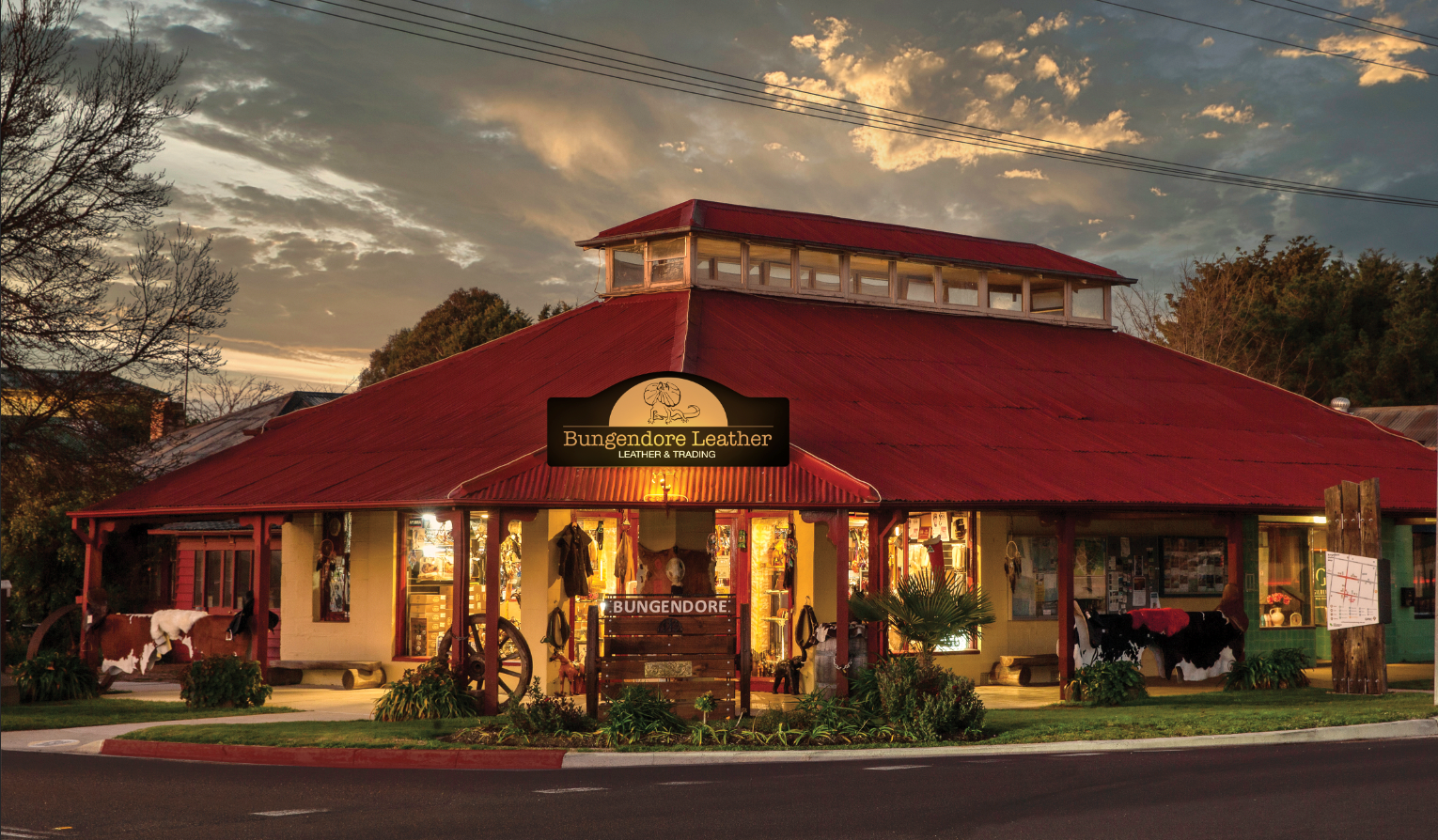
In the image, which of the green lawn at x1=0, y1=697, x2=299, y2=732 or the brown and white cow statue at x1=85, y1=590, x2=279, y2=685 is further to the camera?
the brown and white cow statue at x1=85, y1=590, x2=279, y2=685

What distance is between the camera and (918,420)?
21.7 meters

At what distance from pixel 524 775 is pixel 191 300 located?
55.1 ft

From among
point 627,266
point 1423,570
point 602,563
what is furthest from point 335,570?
point 1423,570

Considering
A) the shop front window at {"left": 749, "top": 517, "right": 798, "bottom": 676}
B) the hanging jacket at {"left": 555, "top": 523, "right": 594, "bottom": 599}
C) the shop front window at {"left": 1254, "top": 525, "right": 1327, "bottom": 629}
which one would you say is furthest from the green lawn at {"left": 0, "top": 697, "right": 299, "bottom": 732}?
the shop front window at {"left": 1254, "top": 525, "right": 1327, "bottom": 629}

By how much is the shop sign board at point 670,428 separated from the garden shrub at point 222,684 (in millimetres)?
5448

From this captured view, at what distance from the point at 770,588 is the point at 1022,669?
4390 millimetres

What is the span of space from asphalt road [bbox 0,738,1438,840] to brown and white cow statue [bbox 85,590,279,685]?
7.81m

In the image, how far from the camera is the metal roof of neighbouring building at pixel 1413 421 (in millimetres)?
33094

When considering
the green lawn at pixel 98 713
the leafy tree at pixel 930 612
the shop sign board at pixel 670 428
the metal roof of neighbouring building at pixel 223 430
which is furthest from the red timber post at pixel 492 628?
the metal roof of neighbouring building at pixel 223 430

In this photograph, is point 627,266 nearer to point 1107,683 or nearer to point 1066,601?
point 1066,601

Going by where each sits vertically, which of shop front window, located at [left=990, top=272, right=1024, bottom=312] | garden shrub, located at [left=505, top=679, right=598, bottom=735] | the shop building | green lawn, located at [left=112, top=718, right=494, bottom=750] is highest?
shop front window, located at [left=990, top=272, right=1024, bottom=312]

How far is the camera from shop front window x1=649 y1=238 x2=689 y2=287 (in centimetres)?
2544

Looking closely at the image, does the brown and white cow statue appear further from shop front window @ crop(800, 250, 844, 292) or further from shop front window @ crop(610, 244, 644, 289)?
shop front window @ crop(800, 250, 844, 292)

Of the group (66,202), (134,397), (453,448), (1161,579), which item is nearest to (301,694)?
(453,448)
